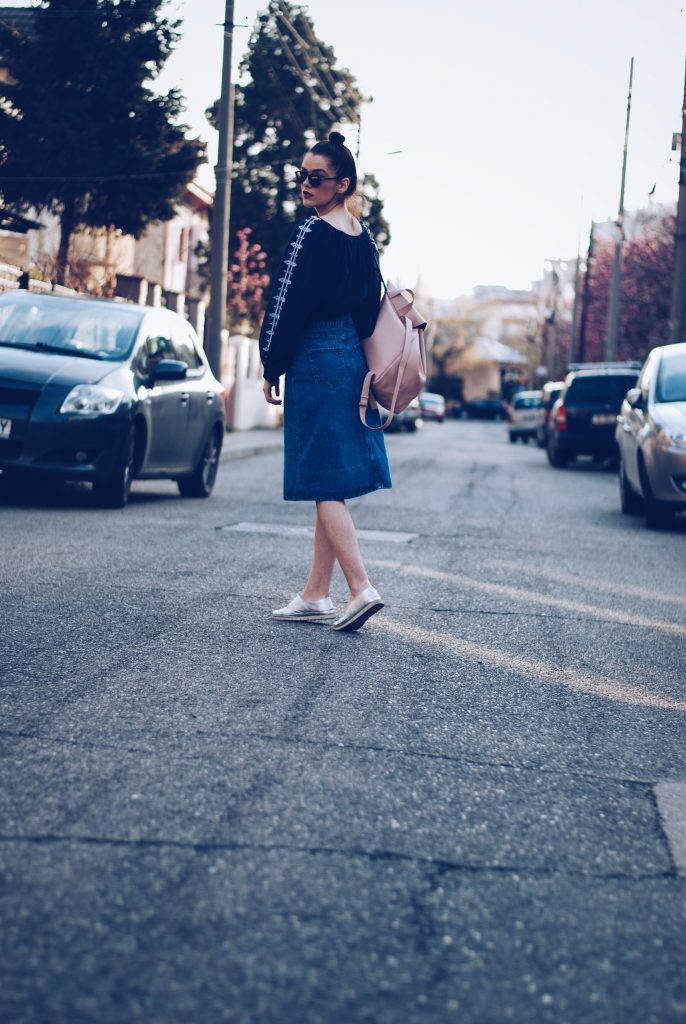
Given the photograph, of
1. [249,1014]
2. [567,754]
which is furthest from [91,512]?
[249,1014]

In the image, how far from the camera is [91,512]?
10.1 meters

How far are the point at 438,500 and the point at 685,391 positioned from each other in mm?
2570

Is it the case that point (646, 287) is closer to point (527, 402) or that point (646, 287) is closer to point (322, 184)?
point (527, 402)

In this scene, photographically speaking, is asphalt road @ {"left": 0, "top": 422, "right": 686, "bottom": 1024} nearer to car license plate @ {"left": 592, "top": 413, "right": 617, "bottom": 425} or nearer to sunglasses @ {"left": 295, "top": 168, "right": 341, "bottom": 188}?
sunglasses @ {"left": 295, "top": 168, "right": 341, "bottom": 188}

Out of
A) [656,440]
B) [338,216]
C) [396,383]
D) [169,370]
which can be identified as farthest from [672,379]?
[338,216]

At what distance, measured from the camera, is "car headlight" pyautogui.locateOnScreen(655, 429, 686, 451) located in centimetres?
1169

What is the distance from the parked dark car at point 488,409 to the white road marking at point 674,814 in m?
94.5

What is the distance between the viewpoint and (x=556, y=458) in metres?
24.5

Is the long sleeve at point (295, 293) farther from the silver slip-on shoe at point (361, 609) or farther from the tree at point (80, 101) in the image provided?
the tree at point (80, 101)

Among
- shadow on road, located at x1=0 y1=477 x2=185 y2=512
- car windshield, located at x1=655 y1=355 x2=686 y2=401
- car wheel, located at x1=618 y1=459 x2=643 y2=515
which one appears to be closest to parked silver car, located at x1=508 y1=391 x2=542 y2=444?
car wheel, located at x1=618 y1=459 x2=643 y2=515

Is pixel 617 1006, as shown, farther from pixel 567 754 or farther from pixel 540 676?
pixel 540 676

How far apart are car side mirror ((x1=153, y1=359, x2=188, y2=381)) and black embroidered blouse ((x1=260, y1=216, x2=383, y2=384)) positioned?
5432 millimetres

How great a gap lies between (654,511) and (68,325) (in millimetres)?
4970

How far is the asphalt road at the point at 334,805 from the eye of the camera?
7.95 feet
